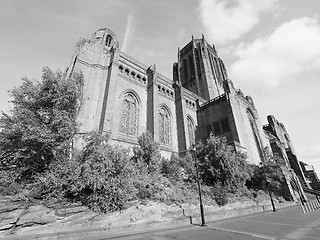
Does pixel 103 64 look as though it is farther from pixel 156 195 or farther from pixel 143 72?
pixel 156 195

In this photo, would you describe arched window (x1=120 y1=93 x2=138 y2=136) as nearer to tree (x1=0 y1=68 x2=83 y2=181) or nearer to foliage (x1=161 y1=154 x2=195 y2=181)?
foliage (x1=161 y1=154 x2=195 y2=181)

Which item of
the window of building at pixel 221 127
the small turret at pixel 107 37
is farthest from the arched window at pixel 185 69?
the small turret at pixel 107 37

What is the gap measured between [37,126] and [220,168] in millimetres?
16137

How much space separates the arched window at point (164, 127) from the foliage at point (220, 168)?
23.2 feet

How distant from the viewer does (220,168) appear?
1563 cm

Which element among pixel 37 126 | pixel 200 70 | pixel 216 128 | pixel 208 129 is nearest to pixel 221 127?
pixel 216 128

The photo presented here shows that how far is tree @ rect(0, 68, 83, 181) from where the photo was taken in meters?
9.48

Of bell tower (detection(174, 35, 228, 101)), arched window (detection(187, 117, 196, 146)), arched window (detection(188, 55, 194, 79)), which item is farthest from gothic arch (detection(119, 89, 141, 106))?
arched window (detection(188, 55, 194, 79))

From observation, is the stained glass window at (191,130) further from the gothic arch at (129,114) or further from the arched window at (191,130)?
the gothic arch at (129,114)

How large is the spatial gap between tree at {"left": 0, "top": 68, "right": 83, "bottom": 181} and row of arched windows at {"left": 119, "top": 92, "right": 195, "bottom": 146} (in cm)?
780

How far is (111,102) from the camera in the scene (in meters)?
17.5

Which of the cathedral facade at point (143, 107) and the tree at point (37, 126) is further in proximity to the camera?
the cathedral facade at point (143, 107)

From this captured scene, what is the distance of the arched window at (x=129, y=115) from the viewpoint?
64.3 feet

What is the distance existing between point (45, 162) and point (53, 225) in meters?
4.58
